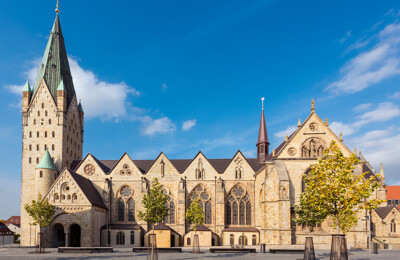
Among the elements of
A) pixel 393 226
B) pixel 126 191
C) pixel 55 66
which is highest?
pixel 55 66

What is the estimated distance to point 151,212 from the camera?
114 feet

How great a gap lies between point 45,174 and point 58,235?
962 cm

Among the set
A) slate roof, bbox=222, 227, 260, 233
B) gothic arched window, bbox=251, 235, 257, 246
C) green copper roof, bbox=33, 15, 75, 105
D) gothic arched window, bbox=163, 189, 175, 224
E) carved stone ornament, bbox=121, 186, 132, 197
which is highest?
green copper roof, bbox=33, 15, 75, 105

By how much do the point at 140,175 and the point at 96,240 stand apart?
41.3 ft

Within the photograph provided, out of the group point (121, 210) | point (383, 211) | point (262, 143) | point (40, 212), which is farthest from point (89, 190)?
point (383, 211)

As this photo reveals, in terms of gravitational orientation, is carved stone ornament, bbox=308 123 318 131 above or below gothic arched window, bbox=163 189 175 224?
above

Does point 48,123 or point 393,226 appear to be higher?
point 48,123

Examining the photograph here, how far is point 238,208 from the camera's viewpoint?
61.0 metres

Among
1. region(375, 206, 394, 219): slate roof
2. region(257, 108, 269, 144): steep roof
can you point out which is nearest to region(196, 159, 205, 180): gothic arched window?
region(257, 108, 269, 144): steep roof

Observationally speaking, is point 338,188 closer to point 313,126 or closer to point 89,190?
point 313,126

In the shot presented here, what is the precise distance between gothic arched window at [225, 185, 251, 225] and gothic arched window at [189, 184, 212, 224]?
9.35ft

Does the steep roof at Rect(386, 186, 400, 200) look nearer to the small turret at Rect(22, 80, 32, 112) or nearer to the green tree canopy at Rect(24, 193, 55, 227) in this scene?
the green tree canopy at Rect(24, 193, 55, 227)

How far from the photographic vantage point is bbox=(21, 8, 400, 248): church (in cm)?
5175

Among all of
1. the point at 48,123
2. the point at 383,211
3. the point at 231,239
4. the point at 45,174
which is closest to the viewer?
the point at 231,239
